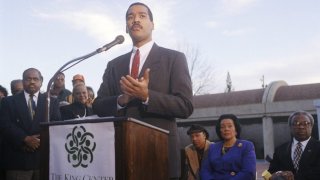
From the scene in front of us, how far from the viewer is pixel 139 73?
97.0 inches

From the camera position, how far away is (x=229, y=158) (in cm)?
480

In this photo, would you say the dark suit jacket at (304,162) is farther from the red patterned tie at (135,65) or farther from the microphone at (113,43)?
the red patterned tie at (135,65)

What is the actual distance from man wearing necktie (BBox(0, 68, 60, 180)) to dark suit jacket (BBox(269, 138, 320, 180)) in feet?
9.27

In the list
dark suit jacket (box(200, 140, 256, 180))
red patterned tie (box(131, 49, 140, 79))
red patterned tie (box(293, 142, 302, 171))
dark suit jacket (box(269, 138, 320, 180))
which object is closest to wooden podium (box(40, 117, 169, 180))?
red patterned tie (box(131, 49, 140, 79))

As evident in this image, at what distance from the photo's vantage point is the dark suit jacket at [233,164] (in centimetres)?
471

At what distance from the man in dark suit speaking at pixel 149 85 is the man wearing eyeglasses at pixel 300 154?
9.45ft

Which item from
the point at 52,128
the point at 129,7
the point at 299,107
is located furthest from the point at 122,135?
the point at 299,107

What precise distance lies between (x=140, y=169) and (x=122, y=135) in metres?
0.20

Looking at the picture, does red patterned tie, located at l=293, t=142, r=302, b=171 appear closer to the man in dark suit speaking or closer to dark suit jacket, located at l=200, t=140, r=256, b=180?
dark suit jacket, located at l=200, t=140, r=256, b=180

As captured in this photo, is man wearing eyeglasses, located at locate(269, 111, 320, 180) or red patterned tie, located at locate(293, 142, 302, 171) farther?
red patterned tie, located at locate(293, 142, 302, 171)

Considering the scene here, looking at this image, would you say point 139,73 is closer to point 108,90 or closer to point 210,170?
point 108,90

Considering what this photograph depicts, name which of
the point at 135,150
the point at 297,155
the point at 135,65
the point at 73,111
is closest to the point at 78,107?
the point at 73,111

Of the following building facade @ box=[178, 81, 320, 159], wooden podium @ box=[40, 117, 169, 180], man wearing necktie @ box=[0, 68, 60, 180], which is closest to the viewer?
wooden podium @ box=[40, 117, 169, 180]

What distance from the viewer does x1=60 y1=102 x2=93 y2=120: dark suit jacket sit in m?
5.18
